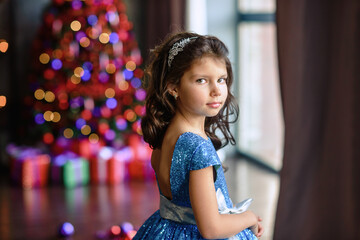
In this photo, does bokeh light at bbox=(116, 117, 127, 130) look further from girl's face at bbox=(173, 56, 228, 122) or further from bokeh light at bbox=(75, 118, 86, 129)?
girl's face at bbox=(173, 56, 228, 122)

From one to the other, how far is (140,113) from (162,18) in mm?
1122

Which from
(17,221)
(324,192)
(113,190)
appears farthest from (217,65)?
(113,190)

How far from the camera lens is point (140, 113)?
5059mm

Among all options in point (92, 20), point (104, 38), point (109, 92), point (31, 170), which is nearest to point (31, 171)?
point (31, 170)

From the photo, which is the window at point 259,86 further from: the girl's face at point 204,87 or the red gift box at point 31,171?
the girl's face at point 204,87

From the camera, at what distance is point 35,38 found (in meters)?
5.50

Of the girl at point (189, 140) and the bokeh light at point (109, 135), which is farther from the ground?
the girl at point (189, 140)

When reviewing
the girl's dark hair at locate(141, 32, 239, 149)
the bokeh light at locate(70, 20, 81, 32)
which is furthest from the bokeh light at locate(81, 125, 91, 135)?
the girl's dark hair at locate(141, 32, 239, 149)

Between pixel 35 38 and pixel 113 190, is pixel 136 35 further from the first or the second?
pixel 113 190

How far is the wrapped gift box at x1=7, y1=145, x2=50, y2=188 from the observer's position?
4.47m

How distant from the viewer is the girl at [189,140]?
4.58 feet

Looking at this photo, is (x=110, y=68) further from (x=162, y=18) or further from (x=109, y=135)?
(x=162, y=18)

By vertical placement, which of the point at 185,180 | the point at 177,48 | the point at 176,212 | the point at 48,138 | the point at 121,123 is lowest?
the point at 48,138

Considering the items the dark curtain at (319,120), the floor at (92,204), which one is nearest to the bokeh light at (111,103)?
the floor at (92,204)
